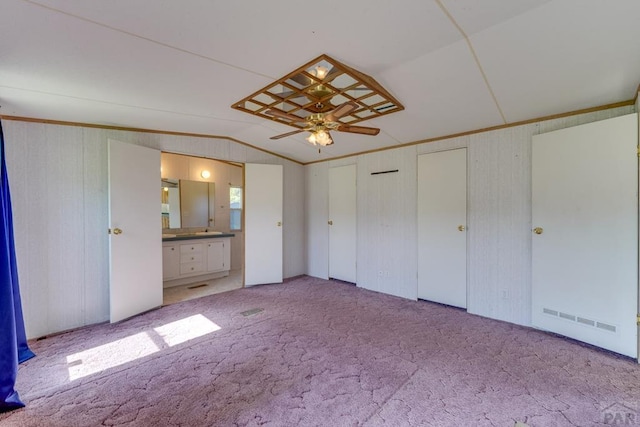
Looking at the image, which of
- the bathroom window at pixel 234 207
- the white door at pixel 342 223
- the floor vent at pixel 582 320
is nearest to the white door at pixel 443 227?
the floor vent at pixel 582 320

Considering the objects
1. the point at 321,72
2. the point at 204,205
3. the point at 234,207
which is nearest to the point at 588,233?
the point at 321,72

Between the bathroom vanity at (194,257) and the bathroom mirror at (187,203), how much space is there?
0.40 m

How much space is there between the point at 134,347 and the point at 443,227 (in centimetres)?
385

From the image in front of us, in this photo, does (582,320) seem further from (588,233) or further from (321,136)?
(321,136)

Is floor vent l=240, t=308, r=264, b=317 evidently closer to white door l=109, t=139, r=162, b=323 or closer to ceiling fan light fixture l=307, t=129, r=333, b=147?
white door l=109, t=139, r=162, b=323

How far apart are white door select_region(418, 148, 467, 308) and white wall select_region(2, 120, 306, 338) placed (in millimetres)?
4093

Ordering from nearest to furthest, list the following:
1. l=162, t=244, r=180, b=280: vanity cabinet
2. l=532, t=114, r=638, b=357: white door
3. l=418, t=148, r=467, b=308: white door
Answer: l=532, t=114, r=638, b=357: white door < l=418, t=148, r=467, b=308: white door < l=162, t=244, r=180, b=280: vanity cabinet

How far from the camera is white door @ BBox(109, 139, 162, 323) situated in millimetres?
3131

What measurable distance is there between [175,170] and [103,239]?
2.26m

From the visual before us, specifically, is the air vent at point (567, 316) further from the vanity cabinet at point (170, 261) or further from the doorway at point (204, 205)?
the vanity cabinet at point (170, 261)

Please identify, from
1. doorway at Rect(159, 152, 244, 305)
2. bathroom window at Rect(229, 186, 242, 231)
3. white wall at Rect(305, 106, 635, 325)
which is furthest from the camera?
bathroom window at Rect(229, 186, 242, 231)

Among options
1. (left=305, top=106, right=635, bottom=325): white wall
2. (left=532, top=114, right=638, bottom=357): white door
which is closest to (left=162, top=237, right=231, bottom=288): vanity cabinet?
(left=305, top=106, right=635, bottom=325): white wall

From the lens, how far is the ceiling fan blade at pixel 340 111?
2150 mm

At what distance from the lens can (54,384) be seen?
203 cm
